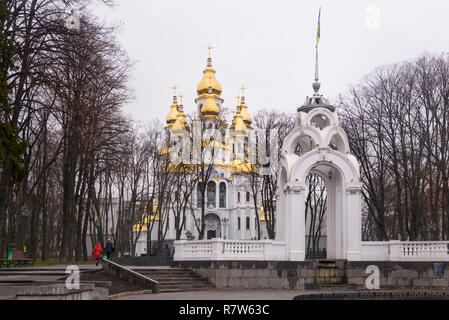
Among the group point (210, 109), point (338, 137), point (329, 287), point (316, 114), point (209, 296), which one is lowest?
point (329, 287)

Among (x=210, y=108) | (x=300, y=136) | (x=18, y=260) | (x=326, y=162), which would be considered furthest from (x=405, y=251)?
(x=210, y=108)

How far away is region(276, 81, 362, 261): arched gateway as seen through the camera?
81.5 feet

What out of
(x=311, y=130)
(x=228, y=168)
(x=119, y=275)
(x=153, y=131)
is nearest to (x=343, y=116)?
(x=311, y=130)

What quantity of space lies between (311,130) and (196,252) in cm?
752

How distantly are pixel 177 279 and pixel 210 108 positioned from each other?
5367cm

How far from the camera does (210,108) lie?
75688 millimetres

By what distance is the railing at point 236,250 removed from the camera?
937 inches

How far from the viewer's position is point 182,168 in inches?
1987

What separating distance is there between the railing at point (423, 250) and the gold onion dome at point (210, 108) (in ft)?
168

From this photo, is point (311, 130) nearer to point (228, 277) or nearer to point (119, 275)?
point (228, 277)

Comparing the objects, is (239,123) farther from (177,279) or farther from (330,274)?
(177,279)

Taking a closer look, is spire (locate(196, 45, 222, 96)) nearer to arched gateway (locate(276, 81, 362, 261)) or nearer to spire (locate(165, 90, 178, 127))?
spire (locate(165, 90, 178, 127))

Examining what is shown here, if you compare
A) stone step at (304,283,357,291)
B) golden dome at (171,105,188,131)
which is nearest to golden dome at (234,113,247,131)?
golden dome at (171,105,188,131)
